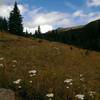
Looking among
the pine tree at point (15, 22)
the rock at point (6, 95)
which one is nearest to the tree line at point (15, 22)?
the pine tree at point (15, 22)

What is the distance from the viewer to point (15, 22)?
280 ft

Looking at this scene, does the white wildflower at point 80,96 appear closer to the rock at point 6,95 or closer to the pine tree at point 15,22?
the rock at point 6,95

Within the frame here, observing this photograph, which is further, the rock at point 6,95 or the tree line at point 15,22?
the tree line at point 15,22

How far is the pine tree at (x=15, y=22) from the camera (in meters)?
85.3

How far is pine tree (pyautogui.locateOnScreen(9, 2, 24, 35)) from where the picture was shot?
280 ft

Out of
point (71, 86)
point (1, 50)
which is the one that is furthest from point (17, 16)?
point (71, 86)

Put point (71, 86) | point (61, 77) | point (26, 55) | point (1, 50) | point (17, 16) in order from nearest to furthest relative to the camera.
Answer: point (71, 86) → point (61, 77) → point (26, 55) → point (1, 50) → point (17, 16)

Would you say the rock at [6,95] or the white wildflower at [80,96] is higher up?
the rock at [6,95]

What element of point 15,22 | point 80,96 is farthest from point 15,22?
point 80,96

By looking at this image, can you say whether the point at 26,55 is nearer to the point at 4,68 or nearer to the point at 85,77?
the point at 4,68

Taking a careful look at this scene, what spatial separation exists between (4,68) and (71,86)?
275 inches

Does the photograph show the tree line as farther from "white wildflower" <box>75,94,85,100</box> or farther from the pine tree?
"white wildflower" <box>75,94,85,100</box>

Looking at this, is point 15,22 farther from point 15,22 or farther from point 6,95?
point 6,95

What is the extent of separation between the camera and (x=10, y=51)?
33.7 m
